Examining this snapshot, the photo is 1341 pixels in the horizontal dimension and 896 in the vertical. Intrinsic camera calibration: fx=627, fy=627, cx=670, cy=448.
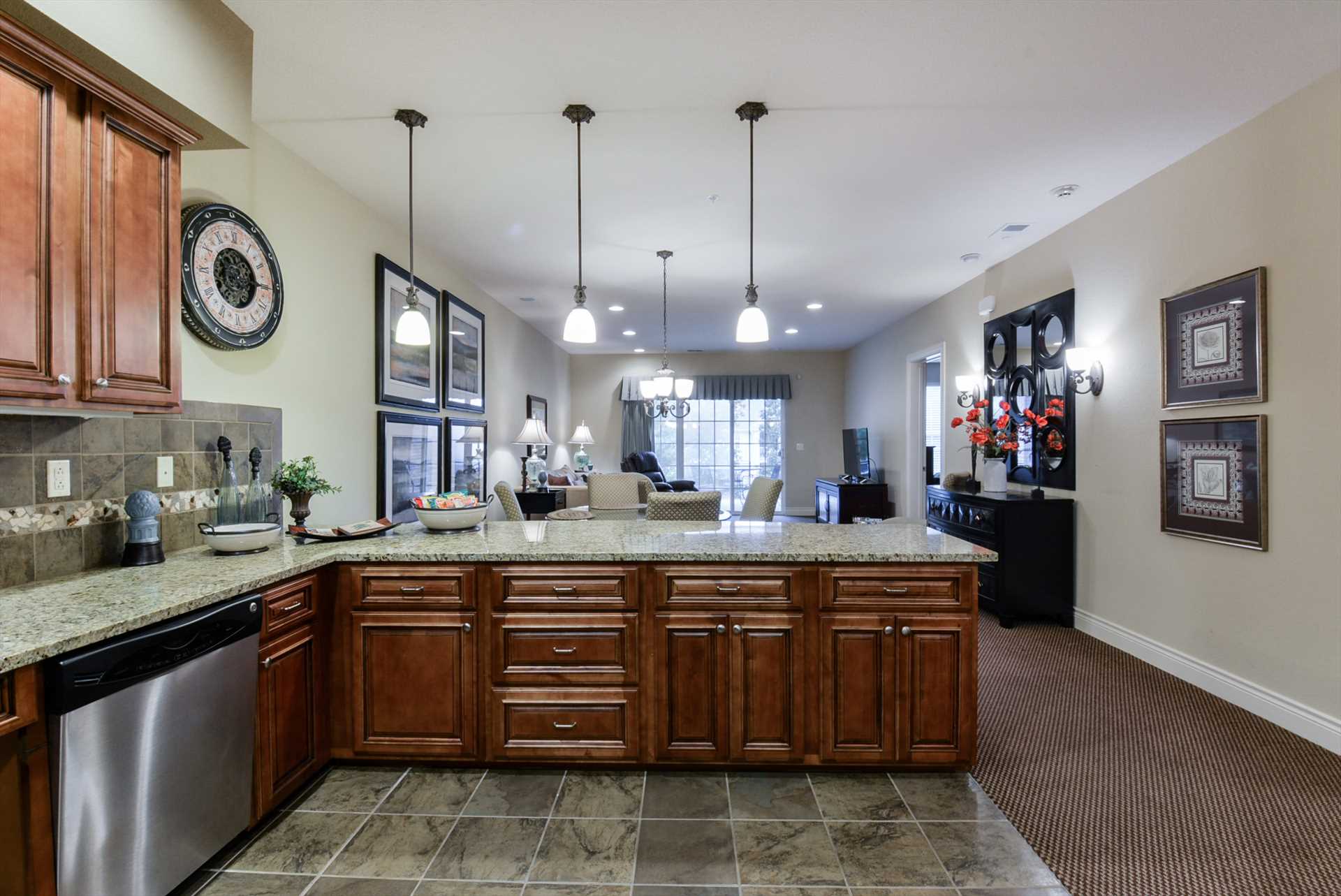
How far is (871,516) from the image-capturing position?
762 centimetres

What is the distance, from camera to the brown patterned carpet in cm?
178

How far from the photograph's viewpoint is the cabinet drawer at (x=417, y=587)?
88.4 inches

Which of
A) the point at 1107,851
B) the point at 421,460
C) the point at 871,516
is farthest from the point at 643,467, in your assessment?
the point at 1107,851

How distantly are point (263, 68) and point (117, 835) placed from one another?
2524mm

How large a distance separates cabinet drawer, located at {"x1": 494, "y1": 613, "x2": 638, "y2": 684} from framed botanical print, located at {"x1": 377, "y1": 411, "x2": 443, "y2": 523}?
173 cm

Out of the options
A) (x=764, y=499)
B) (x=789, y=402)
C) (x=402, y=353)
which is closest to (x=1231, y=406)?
(x=764, y=499)

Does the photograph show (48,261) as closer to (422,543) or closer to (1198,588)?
(422,543)

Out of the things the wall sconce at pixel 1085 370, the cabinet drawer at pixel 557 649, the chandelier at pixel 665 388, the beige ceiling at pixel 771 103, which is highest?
the beige ceiling at pixel 771 103

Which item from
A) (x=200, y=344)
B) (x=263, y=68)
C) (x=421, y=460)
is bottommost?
(x=421, y=460)

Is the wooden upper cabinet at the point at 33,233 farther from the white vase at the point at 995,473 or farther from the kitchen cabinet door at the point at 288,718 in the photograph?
the white vase at the point at 995,473

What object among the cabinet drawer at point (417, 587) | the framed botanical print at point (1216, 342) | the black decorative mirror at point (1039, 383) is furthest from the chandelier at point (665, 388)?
the cabinet drawer at point (417, 587)

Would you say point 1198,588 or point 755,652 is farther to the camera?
point 1198,588

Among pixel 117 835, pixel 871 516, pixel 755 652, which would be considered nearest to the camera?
pixel 117 835

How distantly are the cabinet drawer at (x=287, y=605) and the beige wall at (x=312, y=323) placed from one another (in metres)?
0.95
